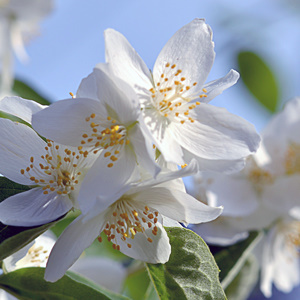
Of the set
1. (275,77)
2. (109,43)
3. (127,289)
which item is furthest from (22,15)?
(109,43)

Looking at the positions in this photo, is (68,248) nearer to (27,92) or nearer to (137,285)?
(137,285)

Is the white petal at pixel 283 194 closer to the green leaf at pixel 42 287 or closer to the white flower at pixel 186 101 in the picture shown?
the white flower at pixel 186 101

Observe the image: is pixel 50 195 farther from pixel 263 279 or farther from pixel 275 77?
pixel 275 77

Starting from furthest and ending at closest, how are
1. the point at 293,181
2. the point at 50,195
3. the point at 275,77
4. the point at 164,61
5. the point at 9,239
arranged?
1. the point at 275,77
2. the point at 293,181
3. the point at 164,61
4. the point at 50,195
5. the point at 9,239

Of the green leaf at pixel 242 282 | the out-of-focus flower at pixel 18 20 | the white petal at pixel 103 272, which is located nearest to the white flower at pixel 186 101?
Answer: the white petal at pixel 103 272

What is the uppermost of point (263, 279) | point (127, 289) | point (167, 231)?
point (167, 231)

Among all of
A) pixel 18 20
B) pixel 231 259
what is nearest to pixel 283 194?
pixel 231 259
